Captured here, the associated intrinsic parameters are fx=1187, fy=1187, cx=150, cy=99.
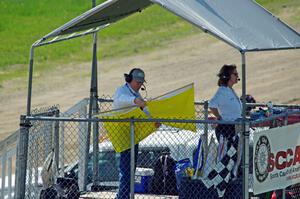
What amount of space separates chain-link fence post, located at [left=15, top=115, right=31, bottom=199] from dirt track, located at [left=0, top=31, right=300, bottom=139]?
47.0 ft

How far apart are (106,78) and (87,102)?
1740cm

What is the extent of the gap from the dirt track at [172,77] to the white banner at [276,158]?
1454 cm

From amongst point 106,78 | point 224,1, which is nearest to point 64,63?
point 106,78

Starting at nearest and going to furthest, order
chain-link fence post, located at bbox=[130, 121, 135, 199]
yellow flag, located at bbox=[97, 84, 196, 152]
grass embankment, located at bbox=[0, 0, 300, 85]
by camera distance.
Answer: chain-link fence post, located at bbox=[130, 121, 135, 199] → yellow flag, located at bbox=[97, 84, 196, 152] → grass embankment, located at bbox=[0, 0, 300, 85]

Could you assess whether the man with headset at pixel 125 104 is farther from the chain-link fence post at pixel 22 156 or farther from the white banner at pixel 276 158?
the white banner at pixel 276 158

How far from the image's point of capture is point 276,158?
12953 millimetres

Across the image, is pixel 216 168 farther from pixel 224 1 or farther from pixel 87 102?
pixel 87 102

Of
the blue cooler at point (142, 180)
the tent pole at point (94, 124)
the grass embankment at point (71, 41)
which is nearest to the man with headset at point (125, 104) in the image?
the blue cooler at point (142, 180)

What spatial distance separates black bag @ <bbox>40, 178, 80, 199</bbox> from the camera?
13562 mm

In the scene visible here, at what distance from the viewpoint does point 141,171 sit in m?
14.1

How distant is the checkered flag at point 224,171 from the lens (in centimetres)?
1266

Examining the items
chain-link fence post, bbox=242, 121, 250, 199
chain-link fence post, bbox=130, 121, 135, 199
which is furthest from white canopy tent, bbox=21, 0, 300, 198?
chain-link fence post, bbox=130, 121, 135, 199

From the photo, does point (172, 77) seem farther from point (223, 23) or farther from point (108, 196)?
point (223, 23)

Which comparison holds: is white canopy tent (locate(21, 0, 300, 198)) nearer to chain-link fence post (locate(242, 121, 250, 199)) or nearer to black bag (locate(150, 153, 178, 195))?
chain-link fence post (locate(242, 121, 250, 199))
